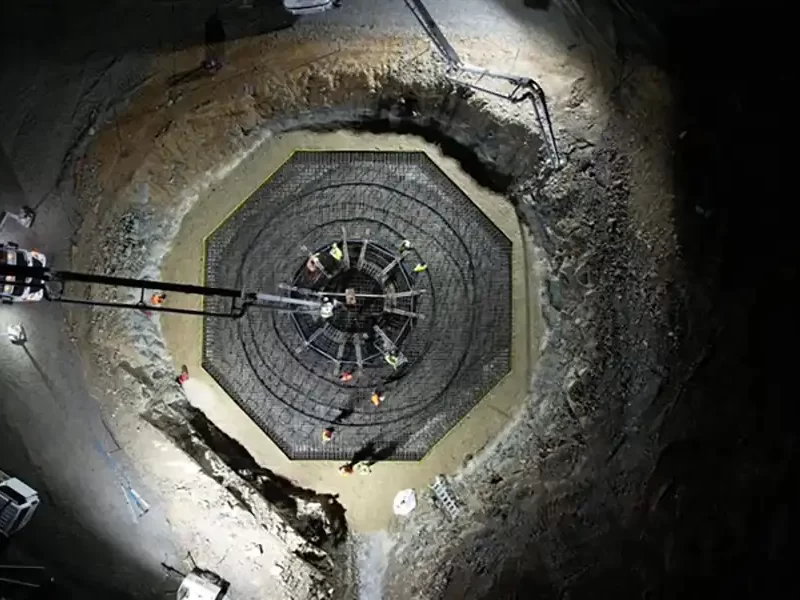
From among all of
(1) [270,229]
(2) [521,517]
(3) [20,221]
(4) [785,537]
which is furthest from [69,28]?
(4) [785,537]

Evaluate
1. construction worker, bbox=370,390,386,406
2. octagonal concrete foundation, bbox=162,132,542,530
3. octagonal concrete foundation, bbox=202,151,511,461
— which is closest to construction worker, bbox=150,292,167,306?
octagonal concrete foundation, bbox=162,132,542,530

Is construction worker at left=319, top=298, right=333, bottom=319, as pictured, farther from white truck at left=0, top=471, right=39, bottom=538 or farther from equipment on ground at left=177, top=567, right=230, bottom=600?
white truck at left=0, top=471, right=39, bottom=538

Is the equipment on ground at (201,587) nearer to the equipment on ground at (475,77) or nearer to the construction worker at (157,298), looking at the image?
the construction worker at (157,298)

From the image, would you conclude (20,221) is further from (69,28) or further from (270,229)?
(270,229)

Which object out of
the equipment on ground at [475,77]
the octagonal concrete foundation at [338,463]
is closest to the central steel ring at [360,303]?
the octagonal concrete foundation at [338,463]

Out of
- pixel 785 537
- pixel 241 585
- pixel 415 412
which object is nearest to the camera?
pixel 785 537

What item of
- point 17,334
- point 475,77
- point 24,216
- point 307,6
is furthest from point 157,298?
point 475,77

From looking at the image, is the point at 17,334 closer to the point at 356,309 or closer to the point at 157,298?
the point at 157,298
